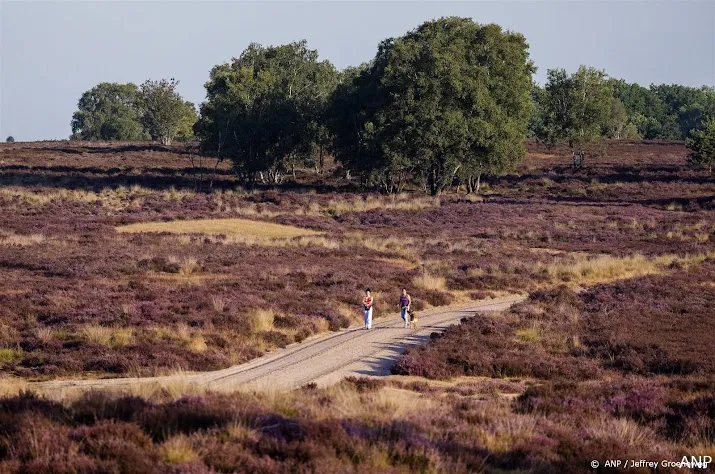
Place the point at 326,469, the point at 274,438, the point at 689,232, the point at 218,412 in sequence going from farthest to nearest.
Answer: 1. the point at 689,232
2. the point at 218,412
3. the point at 274,438
4. the point at 326,469

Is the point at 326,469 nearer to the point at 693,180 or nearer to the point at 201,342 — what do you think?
the point at 201,342

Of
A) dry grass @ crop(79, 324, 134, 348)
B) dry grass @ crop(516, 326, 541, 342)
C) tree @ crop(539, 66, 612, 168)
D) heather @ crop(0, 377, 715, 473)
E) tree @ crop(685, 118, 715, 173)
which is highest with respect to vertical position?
tree @ crop(539, 66, 612, 168)

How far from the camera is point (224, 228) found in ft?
171

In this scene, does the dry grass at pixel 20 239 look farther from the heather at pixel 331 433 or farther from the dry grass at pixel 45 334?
the heather at pixel 331 433

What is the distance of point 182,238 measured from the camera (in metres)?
46.1

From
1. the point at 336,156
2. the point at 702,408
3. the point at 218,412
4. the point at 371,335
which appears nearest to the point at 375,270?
the point at 371,335

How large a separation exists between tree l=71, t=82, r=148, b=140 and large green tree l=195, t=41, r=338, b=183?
82.0 meters

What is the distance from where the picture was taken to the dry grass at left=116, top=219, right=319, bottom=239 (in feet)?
167

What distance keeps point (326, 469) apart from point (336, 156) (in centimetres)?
7750

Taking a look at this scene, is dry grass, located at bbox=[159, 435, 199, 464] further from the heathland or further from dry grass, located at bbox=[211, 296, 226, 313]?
dry grass, located at bbox=[211, 296, 226, 313]

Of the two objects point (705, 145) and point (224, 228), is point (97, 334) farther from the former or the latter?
point (705, 145)

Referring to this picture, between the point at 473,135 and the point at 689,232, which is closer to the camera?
the point at 689,232

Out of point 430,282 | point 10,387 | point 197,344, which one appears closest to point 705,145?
point 430,282

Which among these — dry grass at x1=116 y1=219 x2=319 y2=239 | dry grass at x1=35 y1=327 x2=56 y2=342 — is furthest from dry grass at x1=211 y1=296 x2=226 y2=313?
dry grass at x1=116 y1=219 x2=319 y2=239
